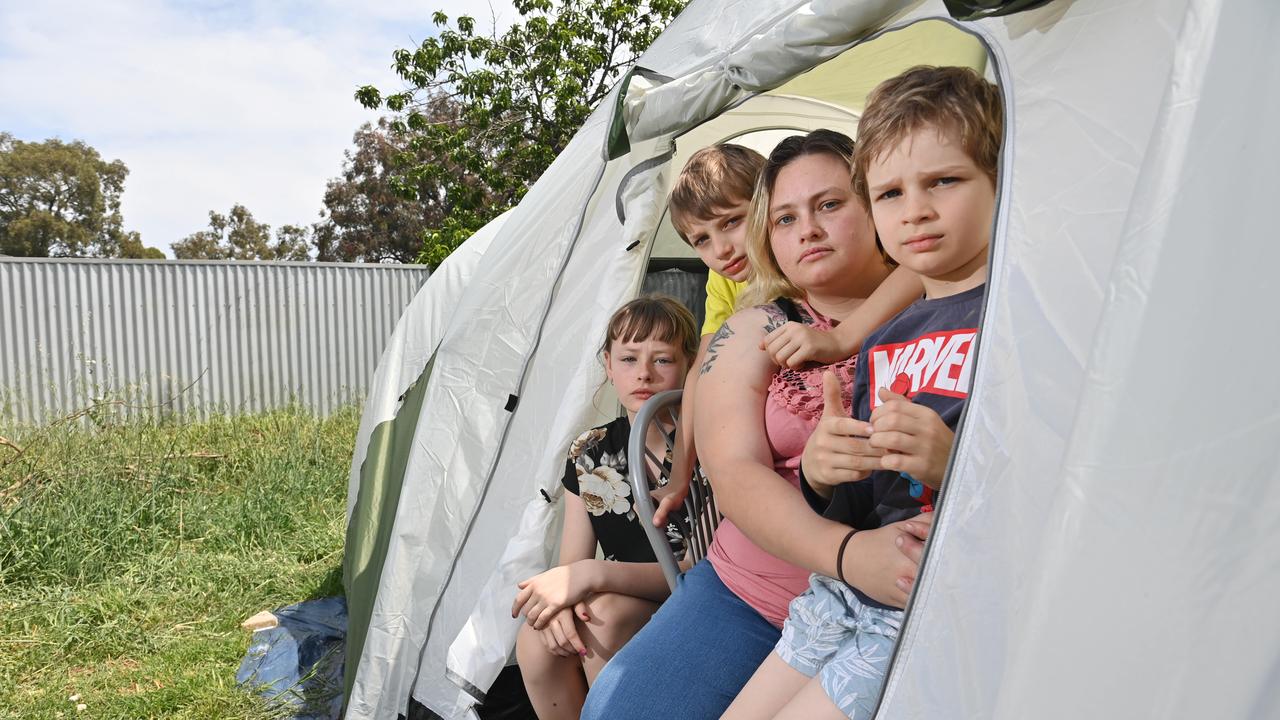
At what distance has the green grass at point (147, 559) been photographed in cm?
365

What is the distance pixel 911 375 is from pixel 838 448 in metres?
0.17

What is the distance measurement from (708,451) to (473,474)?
139 centimetres

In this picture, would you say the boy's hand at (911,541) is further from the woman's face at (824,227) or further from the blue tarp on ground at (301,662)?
the blue tarp on ground at (301,662)

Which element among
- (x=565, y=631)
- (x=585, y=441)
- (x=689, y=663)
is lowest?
(x=565, y=631)

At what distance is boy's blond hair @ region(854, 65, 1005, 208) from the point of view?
1.37m

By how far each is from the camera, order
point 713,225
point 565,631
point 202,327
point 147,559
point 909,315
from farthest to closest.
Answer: point 202,327
point 147,559
point 713,225
point 565,631
point 909,315

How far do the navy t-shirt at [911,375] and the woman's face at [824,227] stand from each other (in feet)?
1.00

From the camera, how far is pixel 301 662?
12.3ft

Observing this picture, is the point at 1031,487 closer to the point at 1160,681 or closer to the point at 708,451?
the point at 1160,681

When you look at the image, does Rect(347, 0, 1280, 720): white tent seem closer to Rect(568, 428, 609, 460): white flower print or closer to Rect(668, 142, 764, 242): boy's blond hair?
Rect(668, 142, 764, 242): boy's blond hair

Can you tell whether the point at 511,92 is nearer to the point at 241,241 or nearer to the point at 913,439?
the point at 913,439

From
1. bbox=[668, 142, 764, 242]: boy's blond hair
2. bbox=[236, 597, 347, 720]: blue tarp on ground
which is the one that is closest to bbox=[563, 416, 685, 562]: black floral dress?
bbox=[668, 142, 764, 242]: boy's blond hair

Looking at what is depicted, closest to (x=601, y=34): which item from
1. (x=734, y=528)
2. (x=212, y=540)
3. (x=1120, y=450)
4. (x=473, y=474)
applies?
(x=212, y=540)

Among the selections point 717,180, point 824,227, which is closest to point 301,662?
point 717,180
